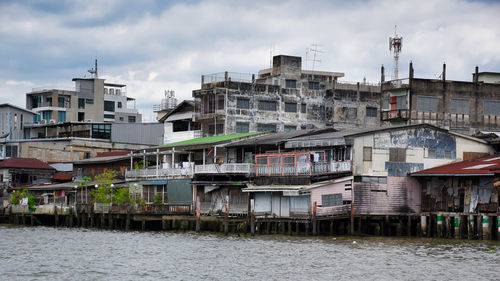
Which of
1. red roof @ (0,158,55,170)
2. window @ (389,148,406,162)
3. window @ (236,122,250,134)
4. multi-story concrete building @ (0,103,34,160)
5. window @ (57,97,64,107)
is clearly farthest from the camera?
window @ (57,97,64,107)

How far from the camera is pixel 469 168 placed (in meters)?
51.5

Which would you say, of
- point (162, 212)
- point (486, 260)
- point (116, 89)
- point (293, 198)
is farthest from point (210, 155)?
point (116, 89)

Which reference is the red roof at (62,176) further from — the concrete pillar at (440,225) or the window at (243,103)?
the concrete pillar at (440,225)

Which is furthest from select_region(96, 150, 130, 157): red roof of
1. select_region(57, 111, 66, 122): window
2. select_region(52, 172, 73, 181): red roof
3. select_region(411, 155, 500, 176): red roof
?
select_region(411, 155, 500, 176): red roof

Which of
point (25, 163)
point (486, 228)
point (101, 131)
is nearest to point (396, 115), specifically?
point (486, 228)

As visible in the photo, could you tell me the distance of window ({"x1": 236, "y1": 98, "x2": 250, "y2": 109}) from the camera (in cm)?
8144

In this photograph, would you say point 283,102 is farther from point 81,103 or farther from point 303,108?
point 81,103

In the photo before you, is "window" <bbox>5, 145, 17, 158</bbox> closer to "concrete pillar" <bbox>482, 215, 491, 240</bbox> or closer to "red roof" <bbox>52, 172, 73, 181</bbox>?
"red roof" <bbox>52, 172, 73, 181</bbox>

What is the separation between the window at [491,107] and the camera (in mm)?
72812

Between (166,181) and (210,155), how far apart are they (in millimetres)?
4292

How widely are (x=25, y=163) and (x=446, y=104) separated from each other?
140 ft

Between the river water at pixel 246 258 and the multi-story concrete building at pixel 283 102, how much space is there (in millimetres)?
28679

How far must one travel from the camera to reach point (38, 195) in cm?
7738

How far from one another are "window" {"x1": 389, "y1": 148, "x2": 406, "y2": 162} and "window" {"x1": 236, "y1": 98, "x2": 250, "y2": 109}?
28789mm
